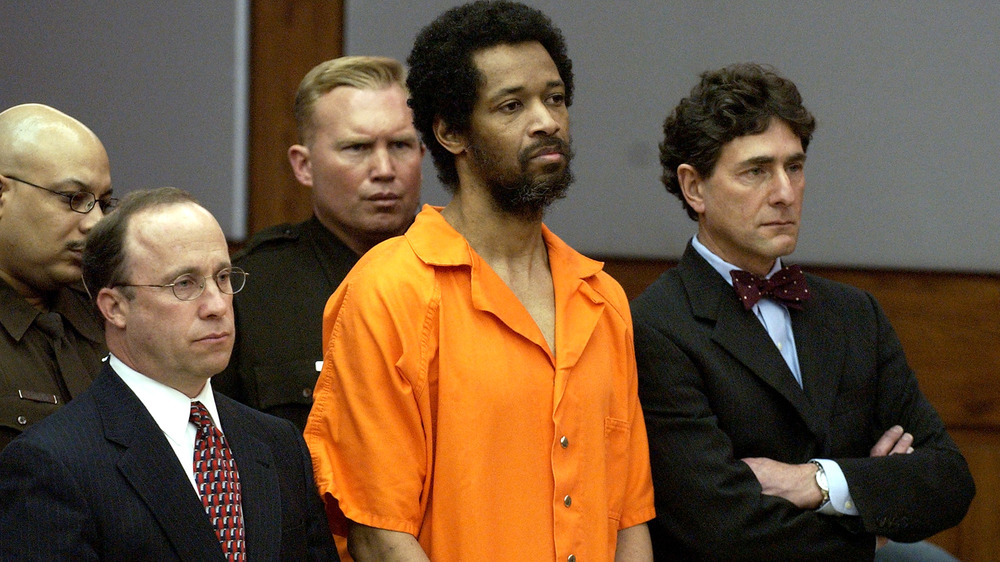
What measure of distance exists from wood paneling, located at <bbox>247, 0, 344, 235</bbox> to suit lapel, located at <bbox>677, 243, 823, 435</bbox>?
5.29 ft

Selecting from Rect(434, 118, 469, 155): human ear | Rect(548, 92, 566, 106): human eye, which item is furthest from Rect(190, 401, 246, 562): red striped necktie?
Rect(548, 92, 566, 106): human eye

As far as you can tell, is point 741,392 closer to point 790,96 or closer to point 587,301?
point 587,301

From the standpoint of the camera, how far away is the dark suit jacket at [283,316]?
236 centimetres

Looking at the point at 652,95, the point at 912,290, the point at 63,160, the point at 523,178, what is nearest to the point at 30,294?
the point at 63,160

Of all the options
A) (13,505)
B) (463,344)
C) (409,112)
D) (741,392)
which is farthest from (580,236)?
(13,505)

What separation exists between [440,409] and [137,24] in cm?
230

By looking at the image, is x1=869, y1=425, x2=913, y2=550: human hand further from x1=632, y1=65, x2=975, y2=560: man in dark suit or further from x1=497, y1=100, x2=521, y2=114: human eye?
x1=497, y1=100, x2=521, y2=114: human eye

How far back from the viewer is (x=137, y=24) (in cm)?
369

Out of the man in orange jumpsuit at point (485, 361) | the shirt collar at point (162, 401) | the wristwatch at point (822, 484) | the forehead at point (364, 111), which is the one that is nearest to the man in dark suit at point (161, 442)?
the shirt collar at point (162, 401)

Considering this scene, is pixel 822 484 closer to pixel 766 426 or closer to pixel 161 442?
pixel 766 426

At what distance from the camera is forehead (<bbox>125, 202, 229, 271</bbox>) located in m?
1.74

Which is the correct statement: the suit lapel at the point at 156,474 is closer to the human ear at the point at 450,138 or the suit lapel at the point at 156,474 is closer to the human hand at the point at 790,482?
the human ear at the point at 450,138

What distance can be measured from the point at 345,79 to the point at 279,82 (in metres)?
1.08

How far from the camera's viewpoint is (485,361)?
1.92 metres
